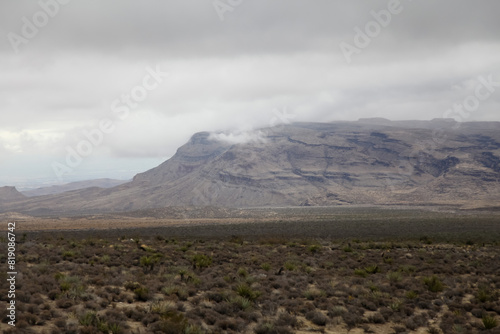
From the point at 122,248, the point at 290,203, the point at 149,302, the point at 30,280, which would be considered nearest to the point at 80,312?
the point at 149,302

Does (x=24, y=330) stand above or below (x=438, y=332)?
above

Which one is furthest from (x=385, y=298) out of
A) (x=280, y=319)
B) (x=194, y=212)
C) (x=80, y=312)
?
(x=194, y=212)

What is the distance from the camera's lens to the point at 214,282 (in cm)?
1714

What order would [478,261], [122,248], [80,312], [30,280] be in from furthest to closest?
[122,248], [478,261], [30,280], [80,312]

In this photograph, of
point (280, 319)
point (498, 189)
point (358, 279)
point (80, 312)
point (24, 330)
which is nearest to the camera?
point (24, 330)

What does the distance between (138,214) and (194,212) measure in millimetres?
16600

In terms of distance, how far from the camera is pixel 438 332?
40.6ft

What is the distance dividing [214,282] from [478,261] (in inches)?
672

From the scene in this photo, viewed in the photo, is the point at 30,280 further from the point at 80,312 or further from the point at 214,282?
the point at 214,282

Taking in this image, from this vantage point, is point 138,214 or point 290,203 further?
point 290,203

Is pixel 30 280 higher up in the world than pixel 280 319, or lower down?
higher up

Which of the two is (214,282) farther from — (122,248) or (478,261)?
(478,261)

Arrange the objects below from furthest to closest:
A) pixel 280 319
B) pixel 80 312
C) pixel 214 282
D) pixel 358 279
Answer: pixel 358 279, pixel 214 282, pixel 280 319, pixel 80 312

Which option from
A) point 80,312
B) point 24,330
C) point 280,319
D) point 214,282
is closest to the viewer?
point 24,330
